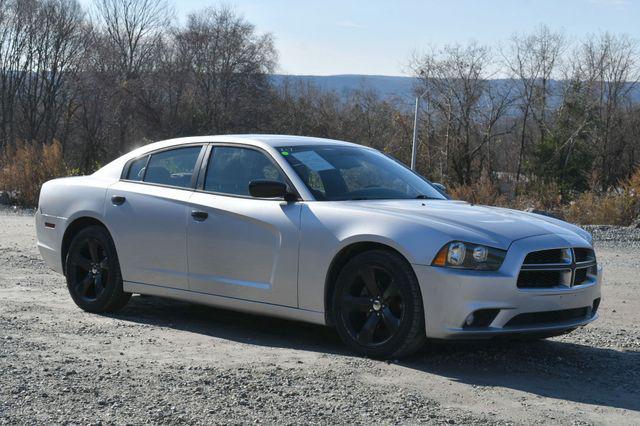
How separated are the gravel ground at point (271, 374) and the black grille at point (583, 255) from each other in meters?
0.70

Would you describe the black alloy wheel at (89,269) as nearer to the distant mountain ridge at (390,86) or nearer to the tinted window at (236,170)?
the tinted window at (236,170)

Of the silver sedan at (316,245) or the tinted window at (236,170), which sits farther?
the tinted window at (236,170)

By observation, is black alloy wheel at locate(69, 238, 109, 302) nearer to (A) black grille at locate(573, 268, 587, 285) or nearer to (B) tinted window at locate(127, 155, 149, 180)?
(B) tinted window at locate(127, 155, 149, 180)

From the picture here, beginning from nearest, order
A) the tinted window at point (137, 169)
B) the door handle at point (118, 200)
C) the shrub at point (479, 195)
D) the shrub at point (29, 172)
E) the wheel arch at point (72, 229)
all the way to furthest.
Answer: the door handle at point (118, 200) < the tinted window at point (137, 169) < the wheel arch at point (72, 229) < the shrub at point (29, 172) < the shrub at point (479, 195)

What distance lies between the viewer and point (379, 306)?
20.7 feet

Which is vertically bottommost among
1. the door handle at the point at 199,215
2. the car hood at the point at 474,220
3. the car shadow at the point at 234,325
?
the car shadow at the point at 234,325

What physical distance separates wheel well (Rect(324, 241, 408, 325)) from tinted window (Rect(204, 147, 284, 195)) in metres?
0.90

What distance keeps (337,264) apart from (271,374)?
1.05 m

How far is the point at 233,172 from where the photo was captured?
747 cm

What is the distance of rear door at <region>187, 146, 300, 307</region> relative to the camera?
679 centimetres

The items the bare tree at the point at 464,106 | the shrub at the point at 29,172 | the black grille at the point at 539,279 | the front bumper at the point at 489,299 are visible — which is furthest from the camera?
the bare tree at the point at 464,106

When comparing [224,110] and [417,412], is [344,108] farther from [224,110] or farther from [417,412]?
[417,412]

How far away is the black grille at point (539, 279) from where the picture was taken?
6.06 m

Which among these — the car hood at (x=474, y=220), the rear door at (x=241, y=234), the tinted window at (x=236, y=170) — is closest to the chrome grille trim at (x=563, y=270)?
the car hood at (x=474, y=220)
